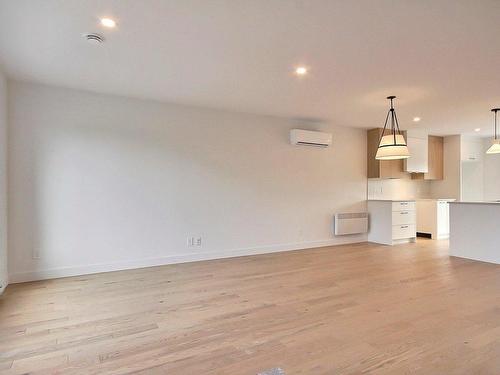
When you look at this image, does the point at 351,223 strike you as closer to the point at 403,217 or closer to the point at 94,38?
the point at 403,217

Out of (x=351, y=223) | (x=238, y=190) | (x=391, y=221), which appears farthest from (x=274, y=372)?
(x=391, y=221)

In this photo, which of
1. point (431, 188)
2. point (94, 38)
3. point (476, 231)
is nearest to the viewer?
point (94, 38)

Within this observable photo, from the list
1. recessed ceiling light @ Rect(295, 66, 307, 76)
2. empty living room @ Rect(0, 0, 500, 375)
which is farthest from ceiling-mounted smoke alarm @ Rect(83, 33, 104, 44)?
recessed ceiling light @ Rect(295, 66, 307, 76)

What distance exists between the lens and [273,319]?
262 centimetres

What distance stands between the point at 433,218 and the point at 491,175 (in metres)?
2.21

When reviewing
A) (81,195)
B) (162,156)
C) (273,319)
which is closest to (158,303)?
(273,319)

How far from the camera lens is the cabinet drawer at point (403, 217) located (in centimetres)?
618

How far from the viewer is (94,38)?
255 cm

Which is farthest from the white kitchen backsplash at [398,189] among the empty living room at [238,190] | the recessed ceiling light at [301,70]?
the recessed ceiling light at [301,70]

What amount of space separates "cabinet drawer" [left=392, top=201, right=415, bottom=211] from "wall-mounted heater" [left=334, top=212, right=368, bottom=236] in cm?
59

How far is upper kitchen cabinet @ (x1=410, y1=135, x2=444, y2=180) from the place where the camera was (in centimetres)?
726

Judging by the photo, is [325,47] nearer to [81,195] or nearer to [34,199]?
[81,195]

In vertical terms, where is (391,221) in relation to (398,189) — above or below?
below

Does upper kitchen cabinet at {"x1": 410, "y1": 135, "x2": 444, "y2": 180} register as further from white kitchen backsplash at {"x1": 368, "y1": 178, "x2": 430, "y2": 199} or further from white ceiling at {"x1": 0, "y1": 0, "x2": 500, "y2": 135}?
white ceiling at {"x1": 0, "y1": 0, "x2": 500, "y2": 135}
